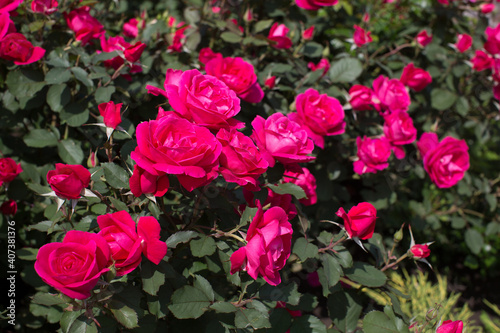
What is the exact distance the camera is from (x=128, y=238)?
0.98m

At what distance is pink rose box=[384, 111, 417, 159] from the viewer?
178cm

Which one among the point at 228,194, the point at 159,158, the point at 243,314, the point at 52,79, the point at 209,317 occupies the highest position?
the point at 159,158

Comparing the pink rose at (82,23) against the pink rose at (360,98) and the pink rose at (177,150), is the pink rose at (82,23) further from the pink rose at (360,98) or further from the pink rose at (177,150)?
the pink rose at (360,98)

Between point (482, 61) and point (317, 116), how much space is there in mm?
1282

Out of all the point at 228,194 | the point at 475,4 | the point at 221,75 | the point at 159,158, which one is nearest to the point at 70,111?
the point at 221,75

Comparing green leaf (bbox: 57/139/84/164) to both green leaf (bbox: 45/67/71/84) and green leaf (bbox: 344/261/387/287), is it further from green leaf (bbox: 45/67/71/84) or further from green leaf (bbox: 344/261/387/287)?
green leaf (bbox: 344/261/387/287)

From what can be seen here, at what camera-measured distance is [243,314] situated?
114 centimetres

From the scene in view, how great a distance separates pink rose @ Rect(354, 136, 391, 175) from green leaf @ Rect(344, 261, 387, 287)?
50 cm

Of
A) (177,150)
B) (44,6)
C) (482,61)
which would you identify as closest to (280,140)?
(177,150)

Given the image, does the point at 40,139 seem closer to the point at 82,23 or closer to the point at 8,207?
the point at 8,207

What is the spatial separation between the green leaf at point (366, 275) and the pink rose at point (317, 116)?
448 mm

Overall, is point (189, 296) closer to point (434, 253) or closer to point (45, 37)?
point (45, 37)

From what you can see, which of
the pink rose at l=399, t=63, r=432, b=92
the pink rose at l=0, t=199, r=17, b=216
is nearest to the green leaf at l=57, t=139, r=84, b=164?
the pink rose at l=0, t=199, r=17, b=216

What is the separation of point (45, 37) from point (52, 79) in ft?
1.46
